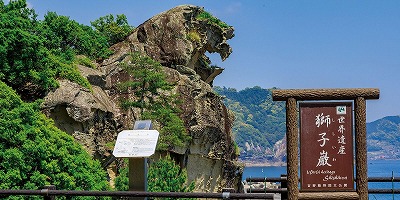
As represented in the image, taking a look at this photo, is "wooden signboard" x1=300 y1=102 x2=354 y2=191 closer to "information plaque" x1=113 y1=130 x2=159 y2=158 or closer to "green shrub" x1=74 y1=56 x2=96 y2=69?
"information plaque" x1=113 y1=130 x2=159 y2=158

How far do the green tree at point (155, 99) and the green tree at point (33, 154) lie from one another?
21.3ft

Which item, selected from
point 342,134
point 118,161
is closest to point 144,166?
point 342,134

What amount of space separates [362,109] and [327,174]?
651mm

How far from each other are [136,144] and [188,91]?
18.3 m

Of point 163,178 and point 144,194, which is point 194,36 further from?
point 144,194

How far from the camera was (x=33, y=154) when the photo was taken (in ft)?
46.8

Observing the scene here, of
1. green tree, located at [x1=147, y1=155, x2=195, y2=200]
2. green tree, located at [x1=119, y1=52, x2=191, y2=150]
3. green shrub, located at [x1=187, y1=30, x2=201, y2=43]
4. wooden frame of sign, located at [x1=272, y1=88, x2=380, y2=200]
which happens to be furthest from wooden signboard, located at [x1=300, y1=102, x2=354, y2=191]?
green shrub, located at [x1=187, y1=30, x2=201, y2=43]

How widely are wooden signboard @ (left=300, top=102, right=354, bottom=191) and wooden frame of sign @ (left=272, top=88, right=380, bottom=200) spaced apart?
1.8 inches

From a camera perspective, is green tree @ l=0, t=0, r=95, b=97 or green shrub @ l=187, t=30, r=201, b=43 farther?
green shrub @ l=187, t=30, r=201, b=43

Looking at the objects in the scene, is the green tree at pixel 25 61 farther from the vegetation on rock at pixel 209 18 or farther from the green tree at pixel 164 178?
the vegetation on rock at pixel 209 18

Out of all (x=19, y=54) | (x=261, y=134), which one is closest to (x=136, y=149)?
(x=19, y=54)

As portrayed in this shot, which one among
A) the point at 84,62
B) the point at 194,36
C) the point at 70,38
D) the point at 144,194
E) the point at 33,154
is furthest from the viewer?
the point at 194,36

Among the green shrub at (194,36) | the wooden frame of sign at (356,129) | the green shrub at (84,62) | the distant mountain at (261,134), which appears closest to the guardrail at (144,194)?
the wooden frame of sign at (356,129)

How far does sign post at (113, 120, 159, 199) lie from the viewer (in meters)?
6.15
